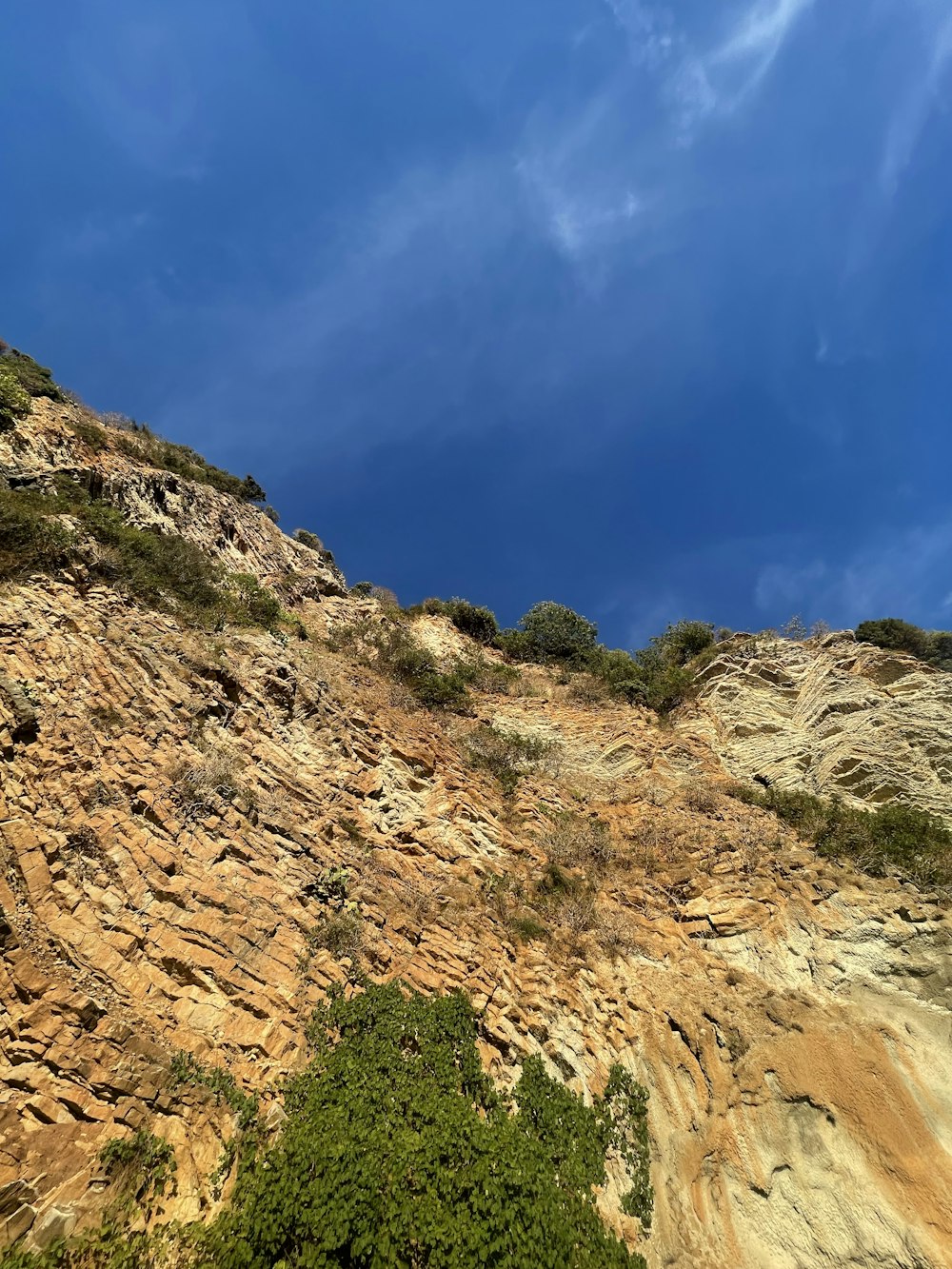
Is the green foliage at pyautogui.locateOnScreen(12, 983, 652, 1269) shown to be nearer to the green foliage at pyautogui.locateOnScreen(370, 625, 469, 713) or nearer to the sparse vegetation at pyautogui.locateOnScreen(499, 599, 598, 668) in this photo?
the green foliage at pyautogui.locateOnScreen(370, 625, 469, 713)

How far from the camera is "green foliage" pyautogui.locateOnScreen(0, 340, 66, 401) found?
17938 mm

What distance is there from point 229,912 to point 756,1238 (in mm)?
8244

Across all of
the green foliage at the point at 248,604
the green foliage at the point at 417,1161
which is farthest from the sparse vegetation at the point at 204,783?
the green foliage at the point at 248,604

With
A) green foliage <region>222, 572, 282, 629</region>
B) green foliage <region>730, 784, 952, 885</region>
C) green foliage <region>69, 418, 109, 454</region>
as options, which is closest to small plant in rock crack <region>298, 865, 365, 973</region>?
green foliage <region>222, 572, 282, 629</region>

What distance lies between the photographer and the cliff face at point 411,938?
618 centimetres

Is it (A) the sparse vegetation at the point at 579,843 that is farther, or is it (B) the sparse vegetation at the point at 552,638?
(B) the sparse vegetation at the point at 552,638

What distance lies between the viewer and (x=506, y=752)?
16.1 meters

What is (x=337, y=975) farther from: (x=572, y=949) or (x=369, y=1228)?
(x=572, y=949)

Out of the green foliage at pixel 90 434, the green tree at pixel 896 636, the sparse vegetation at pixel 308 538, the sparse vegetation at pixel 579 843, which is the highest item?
the green tree at pixel 896 636

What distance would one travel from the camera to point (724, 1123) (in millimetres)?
8109

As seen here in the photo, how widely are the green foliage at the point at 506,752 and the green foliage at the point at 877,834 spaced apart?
6.02m

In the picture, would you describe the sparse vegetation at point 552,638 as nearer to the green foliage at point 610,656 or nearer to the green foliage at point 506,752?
the green foliage at point 610,656

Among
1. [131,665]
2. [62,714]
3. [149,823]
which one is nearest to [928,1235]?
[149,823]

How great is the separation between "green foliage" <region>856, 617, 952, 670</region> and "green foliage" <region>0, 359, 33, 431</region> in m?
35.2
